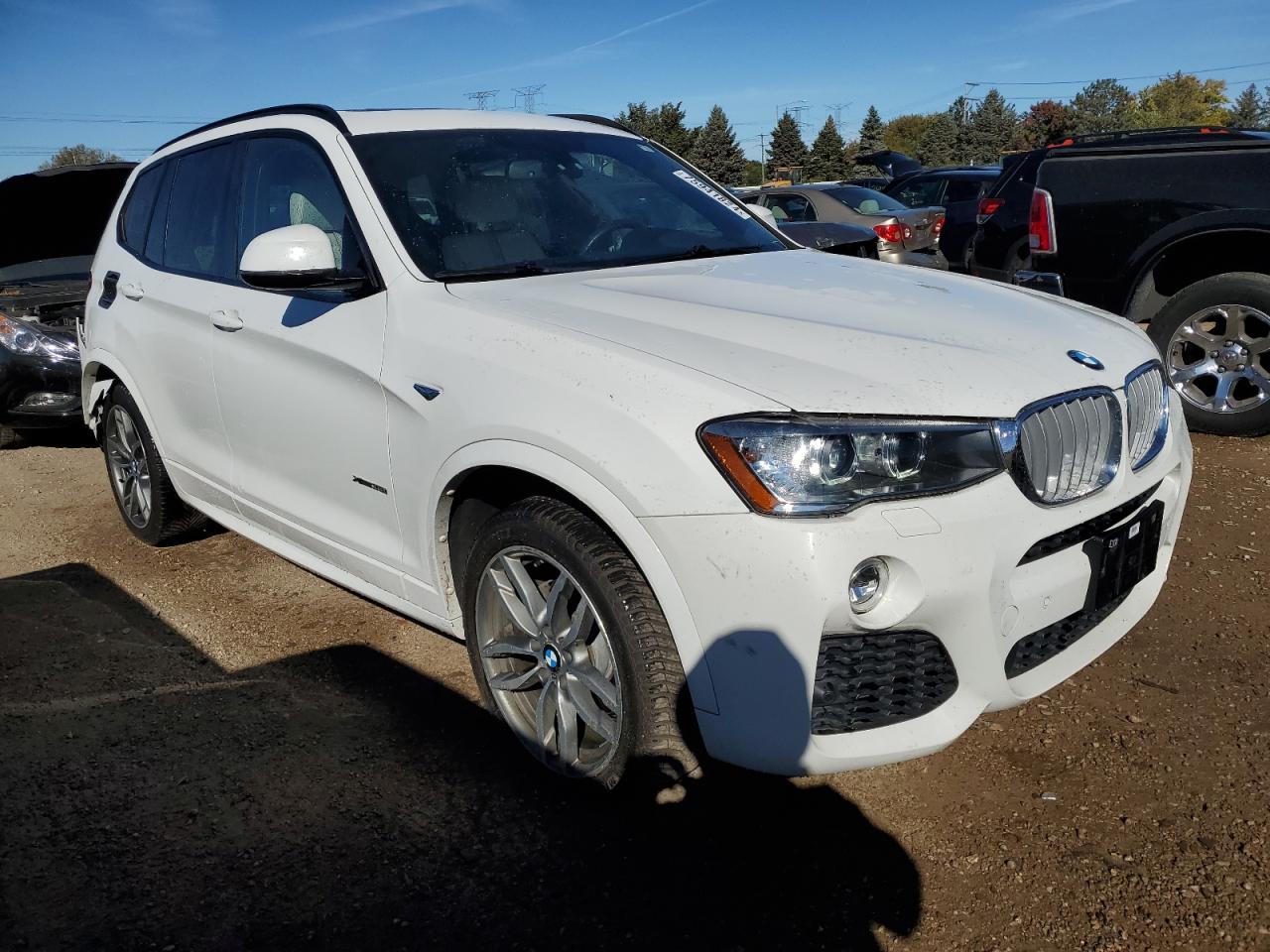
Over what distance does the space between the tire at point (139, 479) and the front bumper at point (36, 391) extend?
6.45 feet

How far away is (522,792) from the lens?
2.84 metres

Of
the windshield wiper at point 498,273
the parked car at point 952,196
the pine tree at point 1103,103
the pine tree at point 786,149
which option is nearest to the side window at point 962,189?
the parked car at point 952,196

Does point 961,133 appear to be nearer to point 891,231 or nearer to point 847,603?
point 891,231

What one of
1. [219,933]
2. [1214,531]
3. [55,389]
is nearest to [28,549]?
[55,389]

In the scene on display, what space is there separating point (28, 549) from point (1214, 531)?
18.0ft

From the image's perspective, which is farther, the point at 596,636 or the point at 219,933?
the point at 596,636

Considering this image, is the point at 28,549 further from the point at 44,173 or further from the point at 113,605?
the point at 44,173

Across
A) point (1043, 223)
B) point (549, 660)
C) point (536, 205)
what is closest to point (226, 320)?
point (536, 205)

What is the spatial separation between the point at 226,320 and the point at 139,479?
1541 millimetres

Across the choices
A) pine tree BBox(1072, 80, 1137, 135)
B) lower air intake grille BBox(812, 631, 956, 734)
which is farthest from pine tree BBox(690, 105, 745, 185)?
lower air intake grille BBox(812, 631, 956, 734)

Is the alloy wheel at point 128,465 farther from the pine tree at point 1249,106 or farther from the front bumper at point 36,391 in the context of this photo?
the pine tree at point 1249,106

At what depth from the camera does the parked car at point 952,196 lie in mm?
13250

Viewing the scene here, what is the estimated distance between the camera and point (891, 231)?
1248 centimetres

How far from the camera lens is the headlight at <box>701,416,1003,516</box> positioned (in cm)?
215
